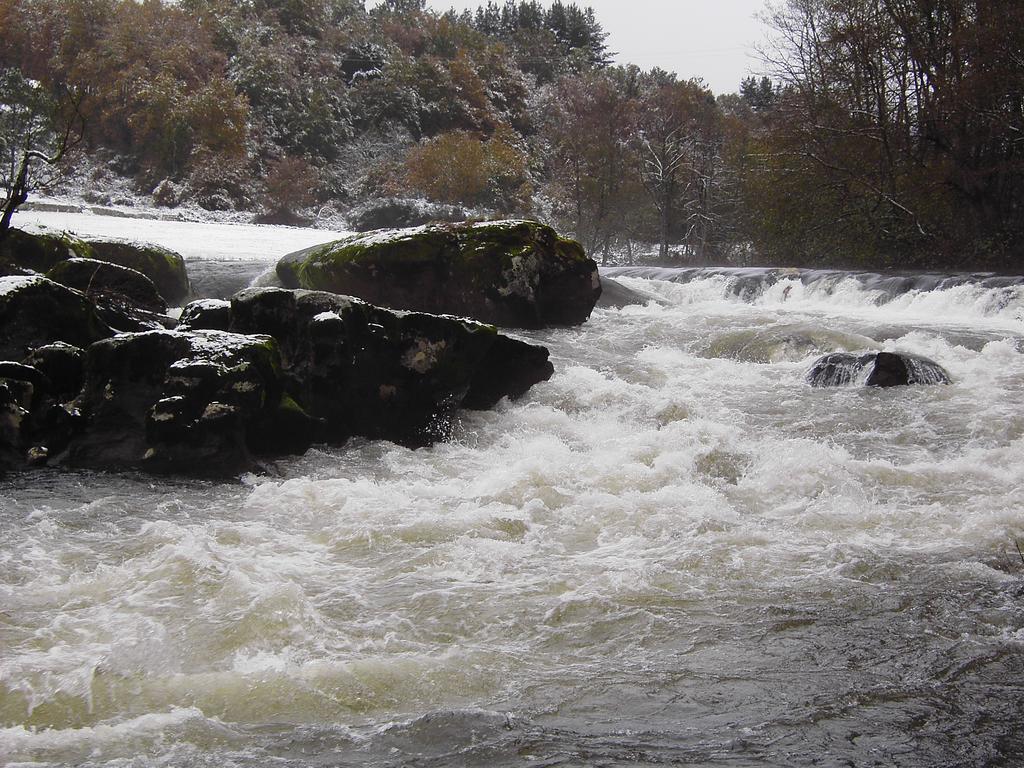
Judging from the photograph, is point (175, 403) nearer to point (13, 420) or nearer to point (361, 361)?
point (13, 420)

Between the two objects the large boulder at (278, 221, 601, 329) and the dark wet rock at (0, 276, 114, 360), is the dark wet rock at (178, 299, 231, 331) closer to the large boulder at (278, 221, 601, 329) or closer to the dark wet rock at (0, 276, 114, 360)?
the dark wet rock at (0, 276, 114, 360)

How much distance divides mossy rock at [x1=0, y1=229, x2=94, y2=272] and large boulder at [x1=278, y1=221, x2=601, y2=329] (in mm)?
3038

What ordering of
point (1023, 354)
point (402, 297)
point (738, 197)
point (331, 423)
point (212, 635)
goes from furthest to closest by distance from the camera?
point (738, 197) < point (402, 297) < point (1023, 354) < point (331, 423) < point (212, 635)

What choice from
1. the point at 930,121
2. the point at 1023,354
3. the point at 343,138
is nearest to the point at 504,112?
the point at 343,138

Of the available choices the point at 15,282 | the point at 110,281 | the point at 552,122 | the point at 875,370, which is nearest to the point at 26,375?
the point at 15,282

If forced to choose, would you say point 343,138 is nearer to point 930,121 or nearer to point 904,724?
point 930,121

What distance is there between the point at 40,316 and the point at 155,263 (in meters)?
5.51

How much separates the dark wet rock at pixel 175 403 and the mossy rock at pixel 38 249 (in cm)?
422

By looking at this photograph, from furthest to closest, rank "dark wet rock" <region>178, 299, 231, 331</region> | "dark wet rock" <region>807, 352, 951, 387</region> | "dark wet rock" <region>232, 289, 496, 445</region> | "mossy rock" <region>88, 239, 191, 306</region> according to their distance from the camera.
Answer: "mossy rock" <region>88, 239, 191, 306</region>
"dark wet rock" <region>807, 352, 951, 387</region>
"dark wet rock" <region>178, 299, 231, 331</region>
"dark wet rock" <region>232, 289, 496, 445</region>

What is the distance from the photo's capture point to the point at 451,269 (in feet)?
37.1

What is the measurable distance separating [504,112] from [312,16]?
544 inches

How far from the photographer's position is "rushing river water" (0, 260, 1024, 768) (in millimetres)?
2791

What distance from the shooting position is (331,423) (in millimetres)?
7031

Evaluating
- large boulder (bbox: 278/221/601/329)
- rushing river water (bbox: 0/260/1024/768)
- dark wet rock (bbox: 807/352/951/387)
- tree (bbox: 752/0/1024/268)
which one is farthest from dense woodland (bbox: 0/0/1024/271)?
dark wet rock (bbox: 807/352/951/387)
